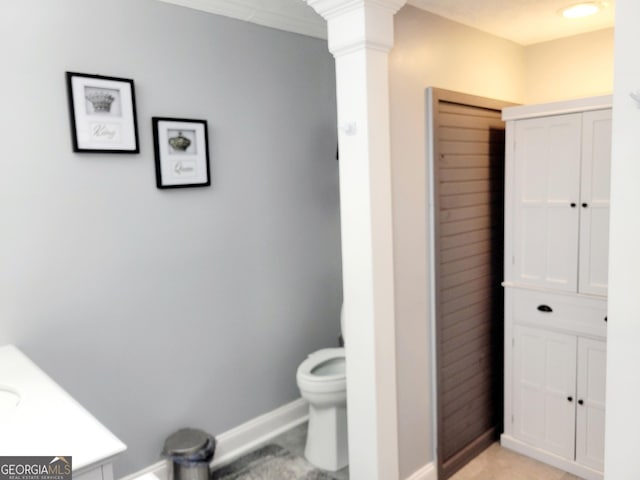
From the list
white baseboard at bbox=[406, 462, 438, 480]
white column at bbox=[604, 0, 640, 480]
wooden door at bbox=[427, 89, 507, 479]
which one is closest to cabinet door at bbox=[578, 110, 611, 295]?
wooden door at bbox=[427, 89, 507, 479]

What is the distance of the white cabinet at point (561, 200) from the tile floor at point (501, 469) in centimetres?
94

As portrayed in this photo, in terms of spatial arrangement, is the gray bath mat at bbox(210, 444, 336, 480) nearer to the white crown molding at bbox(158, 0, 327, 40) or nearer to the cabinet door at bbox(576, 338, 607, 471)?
the cabinet door at bbox(576, 338, 607, 471)

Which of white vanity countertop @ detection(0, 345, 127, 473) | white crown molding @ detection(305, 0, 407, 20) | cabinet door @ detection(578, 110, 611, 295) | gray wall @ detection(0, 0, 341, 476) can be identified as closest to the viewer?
white vanity countertop @ detection(0, 345, 127, 473)

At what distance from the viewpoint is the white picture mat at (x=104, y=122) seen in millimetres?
2039

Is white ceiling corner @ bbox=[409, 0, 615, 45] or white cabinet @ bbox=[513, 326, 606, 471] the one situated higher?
white ceiling corner @ bbox=[409, 0, 615, 45]

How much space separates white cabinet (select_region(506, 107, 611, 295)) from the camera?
2232 millimetres

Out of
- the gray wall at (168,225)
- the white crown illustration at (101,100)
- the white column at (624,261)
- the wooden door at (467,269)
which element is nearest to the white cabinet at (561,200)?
the wooden door at (467,269)

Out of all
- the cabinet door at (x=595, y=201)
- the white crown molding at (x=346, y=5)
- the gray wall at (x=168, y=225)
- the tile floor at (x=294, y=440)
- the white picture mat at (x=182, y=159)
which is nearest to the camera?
the white crown molding at (x=346, y=5)

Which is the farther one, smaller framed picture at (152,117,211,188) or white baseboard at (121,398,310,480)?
white baseboard at (121,398,310,480)

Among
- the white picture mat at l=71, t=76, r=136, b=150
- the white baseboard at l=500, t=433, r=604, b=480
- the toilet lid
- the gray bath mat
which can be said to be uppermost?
the white picture mat at l=71, t=76, r=136, b=150

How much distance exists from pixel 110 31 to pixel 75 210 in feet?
2.61

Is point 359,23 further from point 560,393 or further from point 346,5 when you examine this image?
point 560,393

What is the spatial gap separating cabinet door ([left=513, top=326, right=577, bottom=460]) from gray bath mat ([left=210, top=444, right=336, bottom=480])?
3.56ft

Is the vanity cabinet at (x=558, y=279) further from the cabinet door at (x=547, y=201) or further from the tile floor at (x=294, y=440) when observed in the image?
the tile floor at (x=294, y=440)
